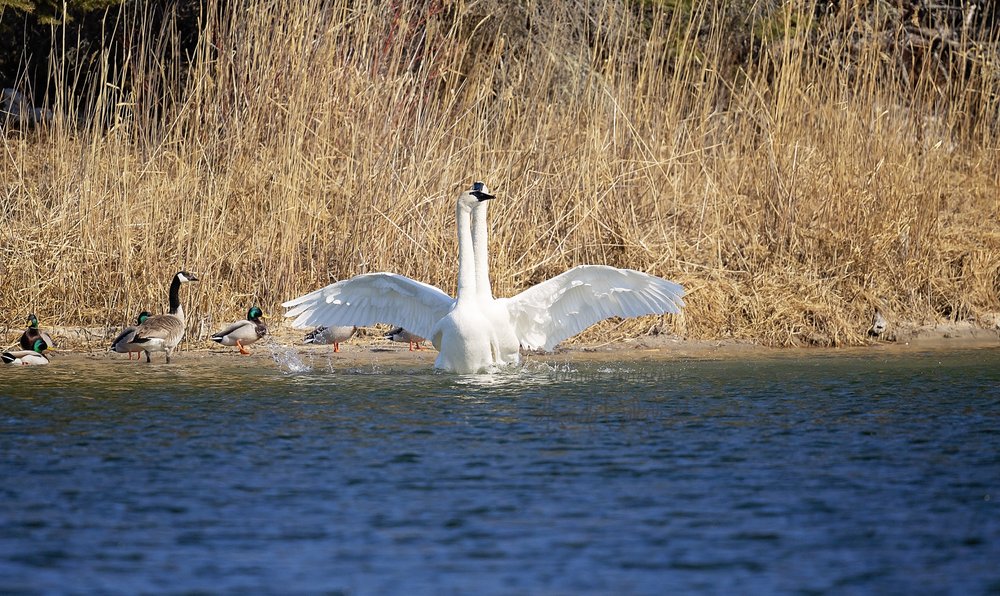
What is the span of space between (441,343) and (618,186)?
10.3 ft

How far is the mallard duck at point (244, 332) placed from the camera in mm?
9656

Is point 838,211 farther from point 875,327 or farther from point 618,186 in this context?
point 618,186

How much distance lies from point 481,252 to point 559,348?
200 centimetres

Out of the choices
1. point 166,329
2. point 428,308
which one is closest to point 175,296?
point 166,329

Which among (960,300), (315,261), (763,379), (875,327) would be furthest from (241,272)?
(960,300)

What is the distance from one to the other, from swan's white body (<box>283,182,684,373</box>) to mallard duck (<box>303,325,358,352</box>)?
1064 mm

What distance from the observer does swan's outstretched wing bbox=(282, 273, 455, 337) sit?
8648 mm

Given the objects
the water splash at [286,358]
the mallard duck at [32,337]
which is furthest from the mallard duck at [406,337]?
the mallard duck at [32,337]

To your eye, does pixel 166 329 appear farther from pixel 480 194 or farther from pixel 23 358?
pixel 480 194

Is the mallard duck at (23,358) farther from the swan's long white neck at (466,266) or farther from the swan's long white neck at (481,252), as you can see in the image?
the swan's long white neck at (481,252)

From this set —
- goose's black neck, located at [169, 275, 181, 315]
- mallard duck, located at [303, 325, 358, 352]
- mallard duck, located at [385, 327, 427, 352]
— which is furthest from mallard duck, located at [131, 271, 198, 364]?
mallard duck, located at [385, 327, 427, 352]

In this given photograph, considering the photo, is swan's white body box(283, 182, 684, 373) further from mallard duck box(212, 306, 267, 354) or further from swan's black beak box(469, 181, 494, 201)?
mallard duck box(212, 306, 267, 354)

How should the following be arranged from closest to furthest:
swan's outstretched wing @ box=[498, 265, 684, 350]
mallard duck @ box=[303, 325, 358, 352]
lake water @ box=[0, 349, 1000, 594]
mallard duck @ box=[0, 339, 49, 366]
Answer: lake water @ box=[0, 349, 1000, 594] → swan's outstretched wing @ box=[498, 265, 684, 350] → mallard duck @ box=[0, 339, 49, 366] → mallard duck @ box=[303, 325, 358, 352]

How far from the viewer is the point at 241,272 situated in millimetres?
10391
